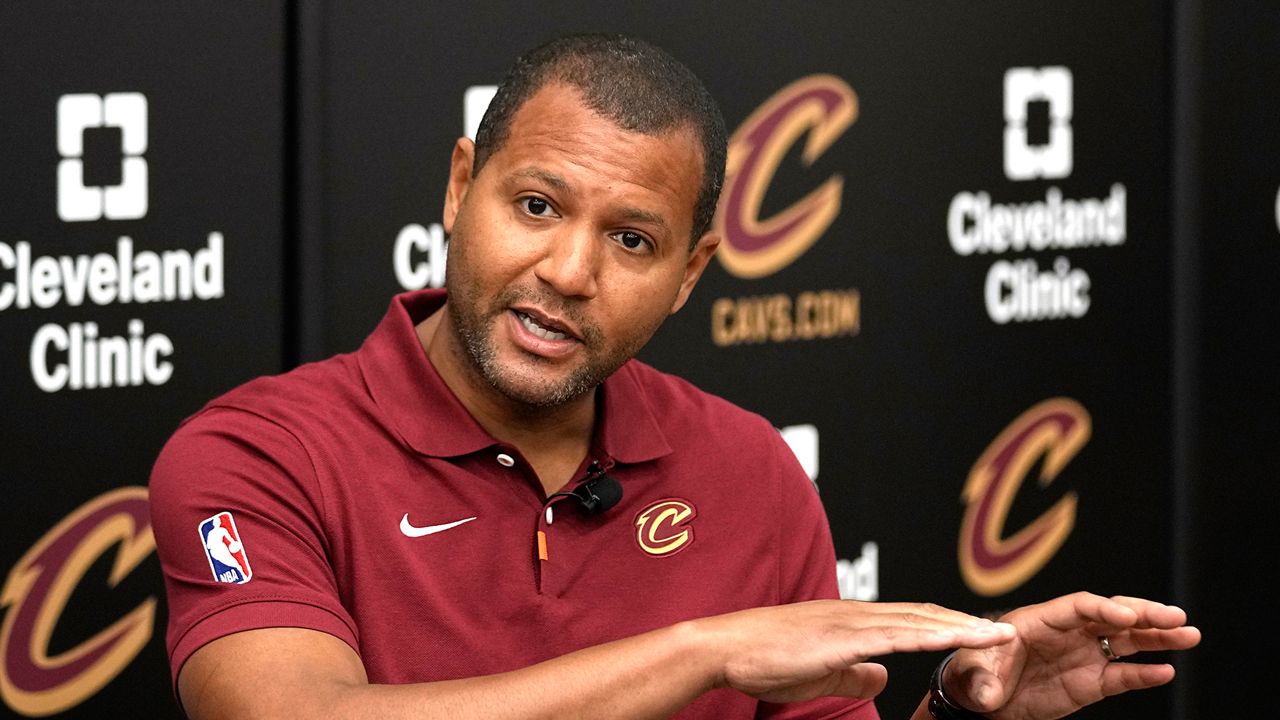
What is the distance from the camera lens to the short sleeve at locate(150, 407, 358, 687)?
1496 mm

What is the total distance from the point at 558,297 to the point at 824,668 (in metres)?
0.46

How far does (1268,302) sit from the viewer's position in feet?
10.7

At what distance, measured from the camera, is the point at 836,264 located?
2.84m

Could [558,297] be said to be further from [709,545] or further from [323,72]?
[323,72]

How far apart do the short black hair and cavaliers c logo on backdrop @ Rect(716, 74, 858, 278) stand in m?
0.91

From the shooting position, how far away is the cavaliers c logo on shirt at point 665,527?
1.76 meters

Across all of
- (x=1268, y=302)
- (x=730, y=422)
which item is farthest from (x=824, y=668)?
(x=1268, y=302)

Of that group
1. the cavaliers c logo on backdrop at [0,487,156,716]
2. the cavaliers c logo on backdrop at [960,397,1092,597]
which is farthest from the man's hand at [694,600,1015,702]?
the cavaliers c logo on backdrop at [960,397,1092,597]

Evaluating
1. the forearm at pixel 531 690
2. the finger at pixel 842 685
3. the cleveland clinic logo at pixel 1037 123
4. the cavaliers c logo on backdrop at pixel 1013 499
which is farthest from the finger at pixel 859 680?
the cleveland clinic logo at pixel 1037 123

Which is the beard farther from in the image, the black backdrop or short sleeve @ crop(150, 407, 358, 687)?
the black backdrop

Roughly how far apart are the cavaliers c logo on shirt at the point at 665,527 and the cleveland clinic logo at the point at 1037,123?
4.61 ft

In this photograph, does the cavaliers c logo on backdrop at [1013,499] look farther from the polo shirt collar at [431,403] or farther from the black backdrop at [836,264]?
the polo shirt collar at [431,403]

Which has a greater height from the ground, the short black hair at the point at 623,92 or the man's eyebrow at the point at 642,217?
the short black hair at the point at 623,92

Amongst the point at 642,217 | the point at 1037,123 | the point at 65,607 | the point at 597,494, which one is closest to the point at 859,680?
the point at 597,494
